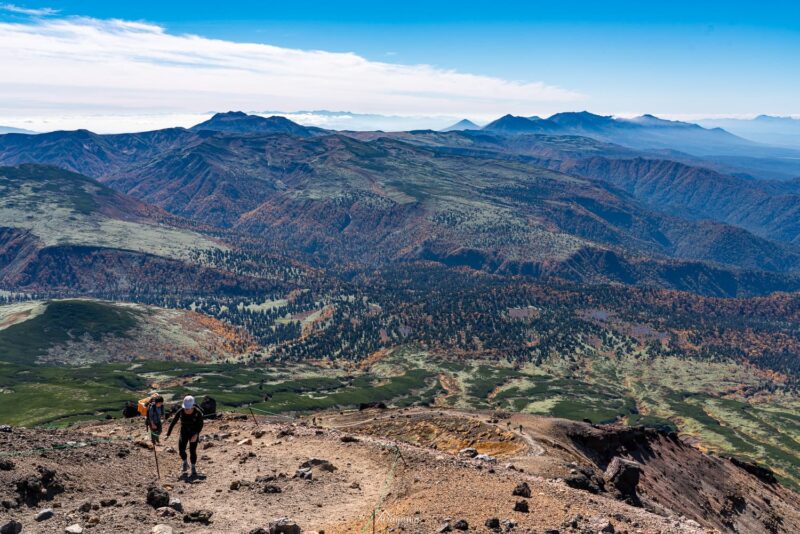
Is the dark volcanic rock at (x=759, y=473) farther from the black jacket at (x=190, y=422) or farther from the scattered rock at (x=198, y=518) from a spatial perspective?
the scattered rock at (x=198, y=518)

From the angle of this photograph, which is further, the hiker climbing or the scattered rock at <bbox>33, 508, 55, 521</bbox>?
the hiker climbing

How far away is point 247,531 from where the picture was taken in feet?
67.8

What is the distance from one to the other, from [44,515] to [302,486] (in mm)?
10623

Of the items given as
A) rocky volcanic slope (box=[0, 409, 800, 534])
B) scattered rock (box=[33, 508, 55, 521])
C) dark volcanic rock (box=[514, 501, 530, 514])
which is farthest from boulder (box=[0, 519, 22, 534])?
dark volcanic rock (box=[514, 501, 530, 514])

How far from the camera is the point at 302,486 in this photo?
88.1ft

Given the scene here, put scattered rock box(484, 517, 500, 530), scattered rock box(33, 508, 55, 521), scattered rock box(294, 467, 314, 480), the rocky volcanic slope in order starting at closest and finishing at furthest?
scattered rock box(33, 508, 55, 521), the rocky volcanic slope, scattered rock box(484, 517, 500, 530), scattered rock box(294, 467, 314, 480)

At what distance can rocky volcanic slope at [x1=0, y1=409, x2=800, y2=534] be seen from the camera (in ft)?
69.2

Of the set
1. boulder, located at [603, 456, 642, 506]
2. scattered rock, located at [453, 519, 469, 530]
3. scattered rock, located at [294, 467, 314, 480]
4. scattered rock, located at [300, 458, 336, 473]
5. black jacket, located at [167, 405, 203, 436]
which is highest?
black jacket, located at [167, 405, 203, 436]

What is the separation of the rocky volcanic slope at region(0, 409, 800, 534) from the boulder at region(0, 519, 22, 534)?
0.15ft

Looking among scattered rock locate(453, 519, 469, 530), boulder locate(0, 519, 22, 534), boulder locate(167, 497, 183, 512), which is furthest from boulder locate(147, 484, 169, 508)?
scattered rock locate(453, 519, 469, 530)

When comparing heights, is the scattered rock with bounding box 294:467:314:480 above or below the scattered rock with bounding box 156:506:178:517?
below

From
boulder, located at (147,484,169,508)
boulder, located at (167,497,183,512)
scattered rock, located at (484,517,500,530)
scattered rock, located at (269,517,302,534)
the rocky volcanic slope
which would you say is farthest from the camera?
scattered rock, located at (484,517,500,530)

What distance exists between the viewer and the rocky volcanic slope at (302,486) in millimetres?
21094

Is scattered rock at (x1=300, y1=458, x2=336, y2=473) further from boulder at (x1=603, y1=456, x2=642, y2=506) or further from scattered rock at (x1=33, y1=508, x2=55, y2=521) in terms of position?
boulder at (x1=603, y1=456, x2=642, y2=506)
